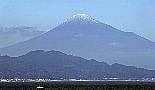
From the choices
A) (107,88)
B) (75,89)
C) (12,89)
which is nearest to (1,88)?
(12,89)

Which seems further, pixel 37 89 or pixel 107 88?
pixel 107 88

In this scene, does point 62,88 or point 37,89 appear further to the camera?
point 62,88

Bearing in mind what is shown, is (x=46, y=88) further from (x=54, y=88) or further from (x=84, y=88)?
(x=84, y=88)

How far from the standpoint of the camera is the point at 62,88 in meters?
63.1

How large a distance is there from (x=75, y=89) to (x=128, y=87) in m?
7.94

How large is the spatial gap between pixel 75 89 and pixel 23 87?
6986 millimetres

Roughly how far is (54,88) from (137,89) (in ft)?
37.4

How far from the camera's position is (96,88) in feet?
216

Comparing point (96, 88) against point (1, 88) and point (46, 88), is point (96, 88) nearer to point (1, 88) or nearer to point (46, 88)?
point (46, 88)

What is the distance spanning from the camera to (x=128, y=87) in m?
66.2

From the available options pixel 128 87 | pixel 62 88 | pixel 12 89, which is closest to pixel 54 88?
pixel 62 88

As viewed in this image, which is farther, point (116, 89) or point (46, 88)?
point (116, 89)

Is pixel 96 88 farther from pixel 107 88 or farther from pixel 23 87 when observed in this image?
pixel 23 87

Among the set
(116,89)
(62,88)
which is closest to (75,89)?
(62,88)
